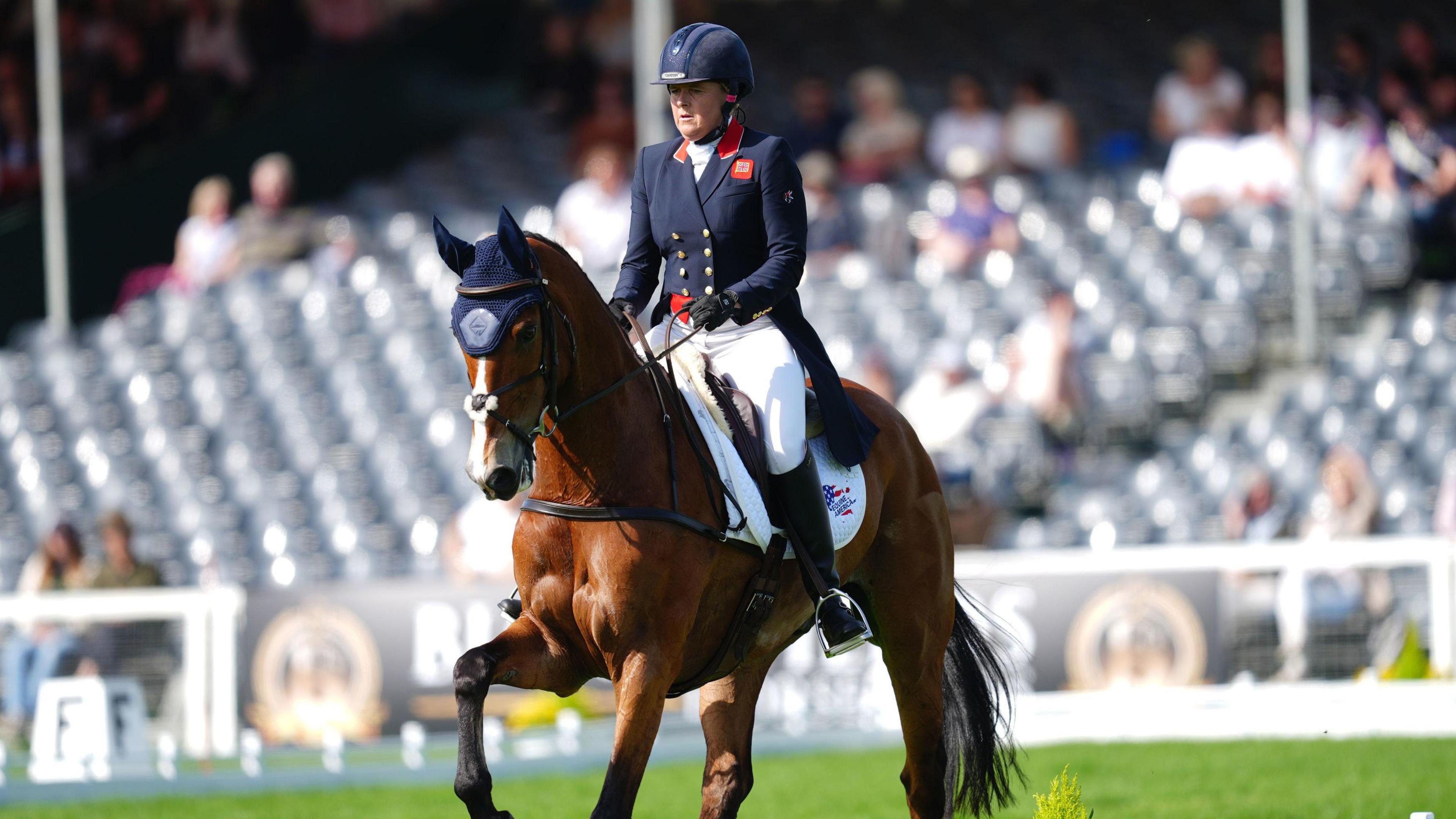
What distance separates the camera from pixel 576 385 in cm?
506

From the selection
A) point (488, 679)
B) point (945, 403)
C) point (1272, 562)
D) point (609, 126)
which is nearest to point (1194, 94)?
point (945, 403)

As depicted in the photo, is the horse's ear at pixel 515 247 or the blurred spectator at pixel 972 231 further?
the blurred spectator at pixel 972 231

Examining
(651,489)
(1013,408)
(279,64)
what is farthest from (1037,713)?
(279,64)

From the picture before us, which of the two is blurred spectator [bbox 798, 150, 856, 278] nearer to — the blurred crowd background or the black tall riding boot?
the blurred crowd background

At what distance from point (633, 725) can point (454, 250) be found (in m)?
1.40

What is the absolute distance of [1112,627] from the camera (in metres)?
10.8

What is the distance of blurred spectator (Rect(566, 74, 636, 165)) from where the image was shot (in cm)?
1689

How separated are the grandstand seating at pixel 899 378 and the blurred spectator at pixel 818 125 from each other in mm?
734

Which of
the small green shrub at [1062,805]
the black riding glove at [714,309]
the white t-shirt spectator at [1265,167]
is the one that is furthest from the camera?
the white t-shirt spectator at [1265,167]

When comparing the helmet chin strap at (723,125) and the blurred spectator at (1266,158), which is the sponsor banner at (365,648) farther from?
the blurred spectator at (1266,158)

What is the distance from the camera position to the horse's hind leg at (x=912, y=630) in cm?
633

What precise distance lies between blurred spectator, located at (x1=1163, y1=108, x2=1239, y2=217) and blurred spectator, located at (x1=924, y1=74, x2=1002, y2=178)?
5.37 ft

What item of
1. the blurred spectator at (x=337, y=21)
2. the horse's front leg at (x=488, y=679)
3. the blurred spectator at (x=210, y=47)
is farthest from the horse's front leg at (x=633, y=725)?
the blurred spectator at (x=337, y=21)

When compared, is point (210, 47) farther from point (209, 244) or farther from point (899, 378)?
point (899, 378)
